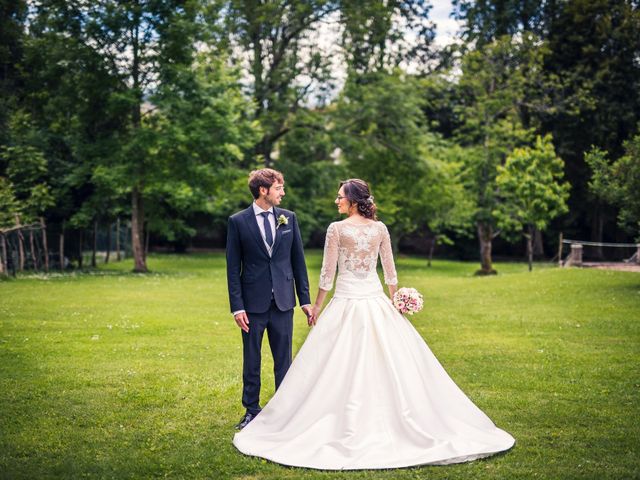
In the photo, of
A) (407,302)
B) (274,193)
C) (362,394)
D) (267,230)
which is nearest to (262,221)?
(267,230)

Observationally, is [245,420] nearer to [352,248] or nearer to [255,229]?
[255,229]

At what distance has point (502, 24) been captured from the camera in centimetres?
4594

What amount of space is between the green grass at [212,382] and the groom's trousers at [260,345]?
47 cm

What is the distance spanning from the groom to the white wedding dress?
466 millimetres

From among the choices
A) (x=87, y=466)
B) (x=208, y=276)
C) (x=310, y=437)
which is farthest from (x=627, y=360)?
(x=208, y=276)

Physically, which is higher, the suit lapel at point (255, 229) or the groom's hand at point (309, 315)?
the suit lapel at point (255, 229)

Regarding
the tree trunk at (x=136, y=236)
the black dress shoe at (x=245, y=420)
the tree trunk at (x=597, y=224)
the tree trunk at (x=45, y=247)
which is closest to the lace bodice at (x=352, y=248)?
the black dress shoe at (x=245, y=420)

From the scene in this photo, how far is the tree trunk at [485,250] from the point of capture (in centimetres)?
3838

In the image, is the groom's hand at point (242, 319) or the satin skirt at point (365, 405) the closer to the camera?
the satin skirt at point (365, 405)

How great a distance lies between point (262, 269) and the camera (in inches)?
296

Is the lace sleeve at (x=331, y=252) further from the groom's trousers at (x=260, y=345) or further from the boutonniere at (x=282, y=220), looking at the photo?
the groom's trousers at (x=260, y=345)

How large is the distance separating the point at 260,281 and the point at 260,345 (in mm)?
675

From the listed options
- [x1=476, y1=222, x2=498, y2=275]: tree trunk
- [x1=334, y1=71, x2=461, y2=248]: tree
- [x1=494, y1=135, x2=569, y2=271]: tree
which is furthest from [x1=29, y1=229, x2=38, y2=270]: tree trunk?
[x1=476, y1=222, x2=498, y2=275]: tree trunk

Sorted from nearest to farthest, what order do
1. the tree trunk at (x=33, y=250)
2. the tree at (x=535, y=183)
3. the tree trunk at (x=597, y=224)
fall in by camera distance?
the tree trunk at (x=33, y=250) → the tree at (x=535, y=183) → the tree trunk at (x=597, y=224)
